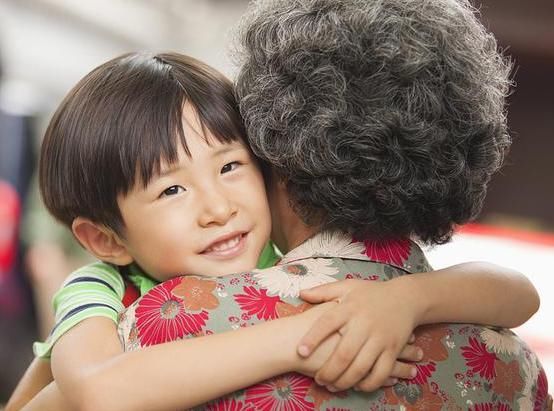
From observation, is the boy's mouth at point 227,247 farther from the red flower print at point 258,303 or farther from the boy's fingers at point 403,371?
the boy's fingers at point 403,371

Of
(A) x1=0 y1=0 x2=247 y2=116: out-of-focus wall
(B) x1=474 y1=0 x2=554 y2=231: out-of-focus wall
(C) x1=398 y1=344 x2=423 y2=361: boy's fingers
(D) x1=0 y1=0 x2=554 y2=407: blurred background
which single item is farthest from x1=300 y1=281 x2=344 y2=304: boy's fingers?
(A) x1=0 y1=0 x2=247 y2=116: out-of-focus wall

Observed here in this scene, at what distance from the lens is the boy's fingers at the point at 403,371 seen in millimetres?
1033

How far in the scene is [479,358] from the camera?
1103 millimetres

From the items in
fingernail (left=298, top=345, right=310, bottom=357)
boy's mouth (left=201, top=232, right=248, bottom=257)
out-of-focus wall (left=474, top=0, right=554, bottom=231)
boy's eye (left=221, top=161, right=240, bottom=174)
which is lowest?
fingernail (left=298, top=345, right=310, bottom=357)

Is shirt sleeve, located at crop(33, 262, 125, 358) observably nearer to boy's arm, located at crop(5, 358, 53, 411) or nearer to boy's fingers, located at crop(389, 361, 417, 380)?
boy's arm, located at crop(5, 358, 53, 411)

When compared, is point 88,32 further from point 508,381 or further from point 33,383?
point 508,381

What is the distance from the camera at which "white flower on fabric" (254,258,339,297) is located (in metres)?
1.04

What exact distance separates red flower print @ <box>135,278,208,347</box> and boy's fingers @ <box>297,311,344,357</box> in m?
0.12

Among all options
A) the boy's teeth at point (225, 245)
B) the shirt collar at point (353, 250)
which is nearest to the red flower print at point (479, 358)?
the shirt collar at point (353, 250)

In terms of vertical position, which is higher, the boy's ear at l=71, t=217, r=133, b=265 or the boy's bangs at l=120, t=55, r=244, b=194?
the boy's bangs at l=120, t=55, r=244, b=194

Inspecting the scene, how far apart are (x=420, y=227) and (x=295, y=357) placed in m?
0.27

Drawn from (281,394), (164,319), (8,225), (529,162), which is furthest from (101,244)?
(529,162)

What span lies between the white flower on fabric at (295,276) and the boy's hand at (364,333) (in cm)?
2

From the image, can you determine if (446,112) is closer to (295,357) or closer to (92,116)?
(295,357)
